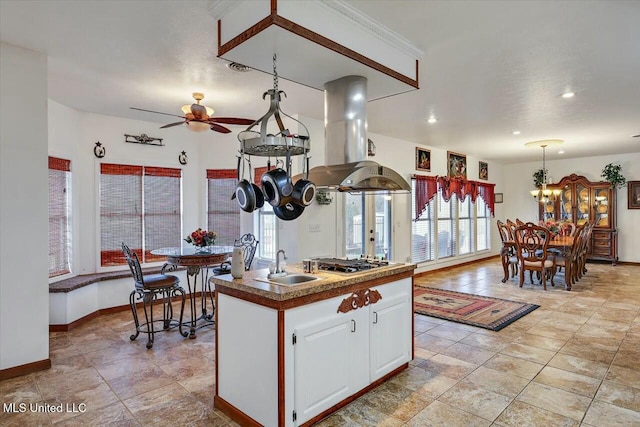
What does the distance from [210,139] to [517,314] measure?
5.31m

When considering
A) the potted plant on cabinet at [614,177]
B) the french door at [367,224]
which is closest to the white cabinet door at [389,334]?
the french door at [367,224]

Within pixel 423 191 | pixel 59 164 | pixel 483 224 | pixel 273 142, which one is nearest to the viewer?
pixel 273 142

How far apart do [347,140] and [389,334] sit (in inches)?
64.4

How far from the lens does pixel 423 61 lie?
131 inches

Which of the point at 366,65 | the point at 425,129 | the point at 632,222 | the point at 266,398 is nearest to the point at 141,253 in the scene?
the point at 266,398

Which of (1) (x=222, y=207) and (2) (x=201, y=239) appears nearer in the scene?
(2) (x=201, y=239)

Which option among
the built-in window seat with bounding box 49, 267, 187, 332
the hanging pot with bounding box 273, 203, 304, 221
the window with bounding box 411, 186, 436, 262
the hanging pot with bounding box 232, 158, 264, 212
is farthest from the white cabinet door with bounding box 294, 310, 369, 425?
the window with bounding box 411, 186, 436, 262

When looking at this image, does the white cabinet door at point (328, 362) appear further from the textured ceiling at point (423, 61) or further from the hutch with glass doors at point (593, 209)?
the hutch with glass doors at point (593, 209)

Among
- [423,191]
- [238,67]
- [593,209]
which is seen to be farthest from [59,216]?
[593,209]

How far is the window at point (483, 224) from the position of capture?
31.4 ft

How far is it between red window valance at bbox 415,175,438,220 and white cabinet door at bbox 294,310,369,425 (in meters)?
4.89

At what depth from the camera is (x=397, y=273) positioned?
3.11m

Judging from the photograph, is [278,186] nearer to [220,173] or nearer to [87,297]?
[87,297]

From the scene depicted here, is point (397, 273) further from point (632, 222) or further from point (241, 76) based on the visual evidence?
point (632, 222)
